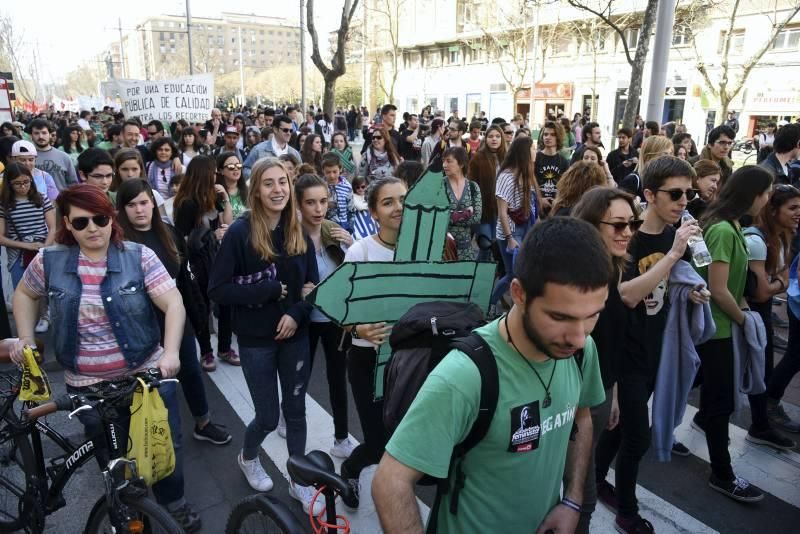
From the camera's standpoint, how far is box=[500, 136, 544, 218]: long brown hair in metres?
6.02

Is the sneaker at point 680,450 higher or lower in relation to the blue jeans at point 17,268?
lower

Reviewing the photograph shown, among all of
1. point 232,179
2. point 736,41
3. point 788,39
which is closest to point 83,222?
point 232,179

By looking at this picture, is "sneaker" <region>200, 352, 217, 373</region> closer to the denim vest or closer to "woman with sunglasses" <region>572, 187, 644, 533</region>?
the denim vest

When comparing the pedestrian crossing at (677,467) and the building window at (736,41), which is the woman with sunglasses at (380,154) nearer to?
the pedestrian crossing at (677,467)

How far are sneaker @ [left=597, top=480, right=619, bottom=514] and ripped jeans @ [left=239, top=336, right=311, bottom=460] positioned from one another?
69.1 inches

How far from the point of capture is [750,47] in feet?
96.8

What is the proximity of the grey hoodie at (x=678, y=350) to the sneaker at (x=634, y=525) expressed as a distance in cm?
45

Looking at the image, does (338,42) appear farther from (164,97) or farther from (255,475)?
(255,475)

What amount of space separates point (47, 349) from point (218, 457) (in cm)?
275

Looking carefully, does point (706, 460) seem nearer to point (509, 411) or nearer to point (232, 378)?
point (509, 411)

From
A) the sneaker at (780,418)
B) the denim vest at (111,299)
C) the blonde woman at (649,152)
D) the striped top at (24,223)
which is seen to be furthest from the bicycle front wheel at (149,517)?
the blonde woman at (649,152)

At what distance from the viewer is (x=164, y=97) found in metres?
→ 9.95

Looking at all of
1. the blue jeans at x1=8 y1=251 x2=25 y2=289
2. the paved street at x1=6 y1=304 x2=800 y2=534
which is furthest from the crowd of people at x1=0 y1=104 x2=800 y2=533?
the blue jeans at x1=8 y1=251 x2=25 y2=289

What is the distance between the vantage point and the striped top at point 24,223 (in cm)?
530
